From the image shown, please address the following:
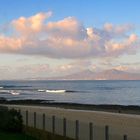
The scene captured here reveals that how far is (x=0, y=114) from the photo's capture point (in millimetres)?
23453

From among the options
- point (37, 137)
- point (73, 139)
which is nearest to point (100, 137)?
point (73, 139)

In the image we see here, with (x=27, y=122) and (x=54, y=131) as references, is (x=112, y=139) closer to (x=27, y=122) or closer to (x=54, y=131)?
(x=54, y=131)

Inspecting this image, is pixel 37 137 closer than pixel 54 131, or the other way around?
pixel 54 131

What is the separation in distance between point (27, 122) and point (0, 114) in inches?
58.2

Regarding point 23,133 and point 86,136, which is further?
point 23,133

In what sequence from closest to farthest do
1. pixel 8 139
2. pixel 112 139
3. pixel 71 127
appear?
pixel 112 139 → pixel 71 127 → pixel 8 139

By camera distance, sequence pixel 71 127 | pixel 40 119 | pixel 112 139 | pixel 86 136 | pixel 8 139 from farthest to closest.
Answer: pixel 40 119, pixel 8 139, pixel 71 127, pixel 86 136, pixel 112 139

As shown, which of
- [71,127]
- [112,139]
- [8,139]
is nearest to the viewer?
[112,139]

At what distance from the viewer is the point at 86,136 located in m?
17.4

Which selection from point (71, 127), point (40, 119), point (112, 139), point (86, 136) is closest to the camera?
point (112, 139)

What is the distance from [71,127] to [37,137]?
8.80 feet

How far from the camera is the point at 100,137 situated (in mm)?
16406

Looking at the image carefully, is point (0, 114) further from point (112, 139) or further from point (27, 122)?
point (112, 139)

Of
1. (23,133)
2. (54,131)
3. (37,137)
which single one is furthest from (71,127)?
(23,133)
